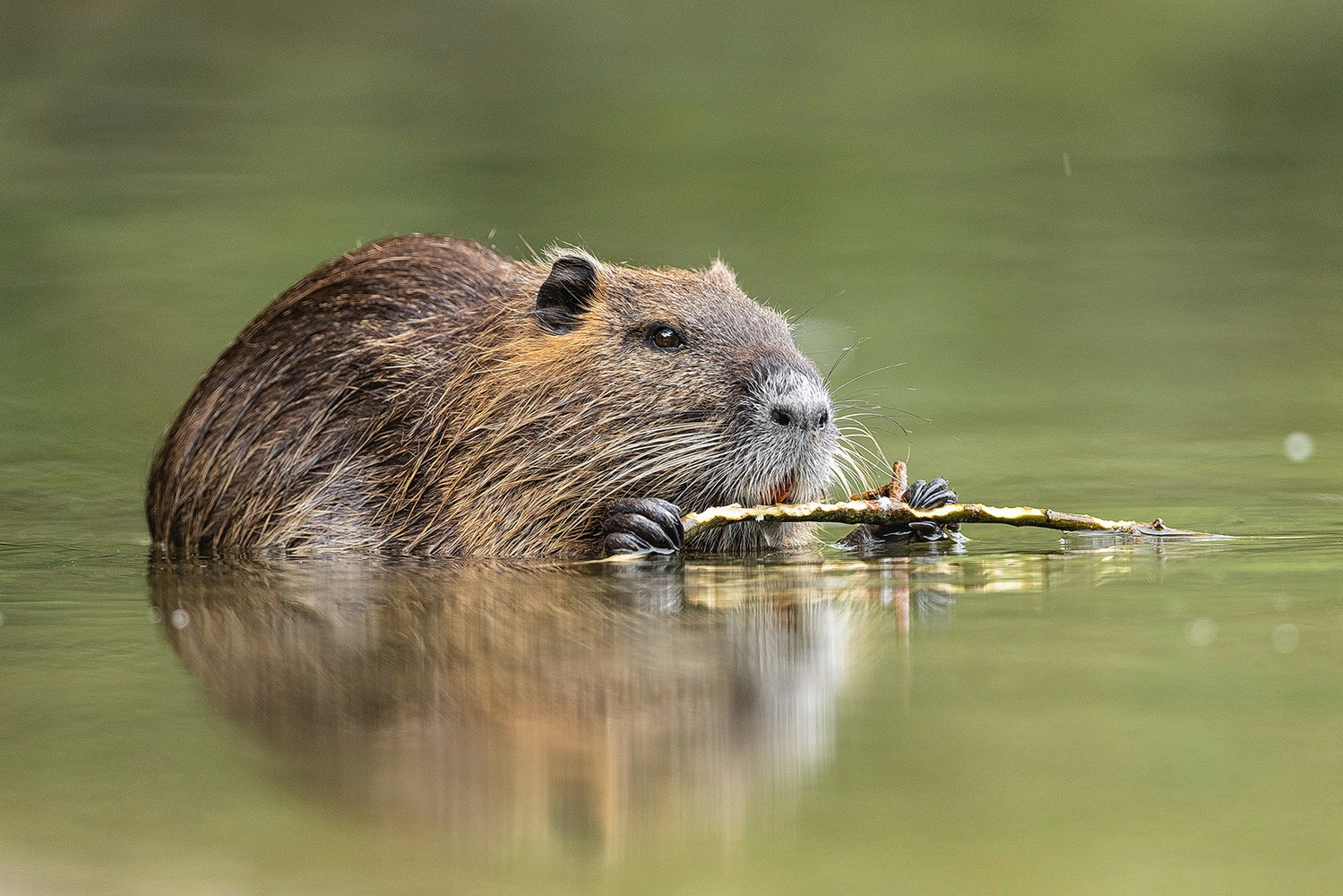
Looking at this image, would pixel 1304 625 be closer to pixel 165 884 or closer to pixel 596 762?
pixel 596 762

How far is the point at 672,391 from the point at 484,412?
538 mm

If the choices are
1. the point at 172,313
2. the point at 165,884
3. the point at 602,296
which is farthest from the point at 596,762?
the point at 172,313

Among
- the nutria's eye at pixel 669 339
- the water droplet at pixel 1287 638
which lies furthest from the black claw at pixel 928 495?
the water droplet at pixel 1287 638

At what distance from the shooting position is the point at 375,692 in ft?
8.50

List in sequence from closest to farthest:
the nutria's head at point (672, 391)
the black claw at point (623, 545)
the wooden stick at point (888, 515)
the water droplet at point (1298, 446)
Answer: the wooden stick at point (888, 515) → the black claw at point (623, 545) → the nutria's head at point (672, 391) → the water droplet at point (1298, 446)

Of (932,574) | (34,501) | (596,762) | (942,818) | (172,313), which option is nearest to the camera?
(942,818)

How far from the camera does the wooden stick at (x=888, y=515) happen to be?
3967mm

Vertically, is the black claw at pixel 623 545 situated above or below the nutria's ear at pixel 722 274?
below

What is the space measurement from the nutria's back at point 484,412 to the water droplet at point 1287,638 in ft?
4.71

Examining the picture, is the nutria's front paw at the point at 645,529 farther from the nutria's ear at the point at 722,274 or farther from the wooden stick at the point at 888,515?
the nutria's ear at the point at 722,274

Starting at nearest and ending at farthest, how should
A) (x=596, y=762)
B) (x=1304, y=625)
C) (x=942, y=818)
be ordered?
(x=942, y=818) → (x=596, y=762) → (x=1304, y=625)

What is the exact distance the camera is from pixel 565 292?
4.57 m

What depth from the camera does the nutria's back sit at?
14.0 ft

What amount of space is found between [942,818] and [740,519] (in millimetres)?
2227
